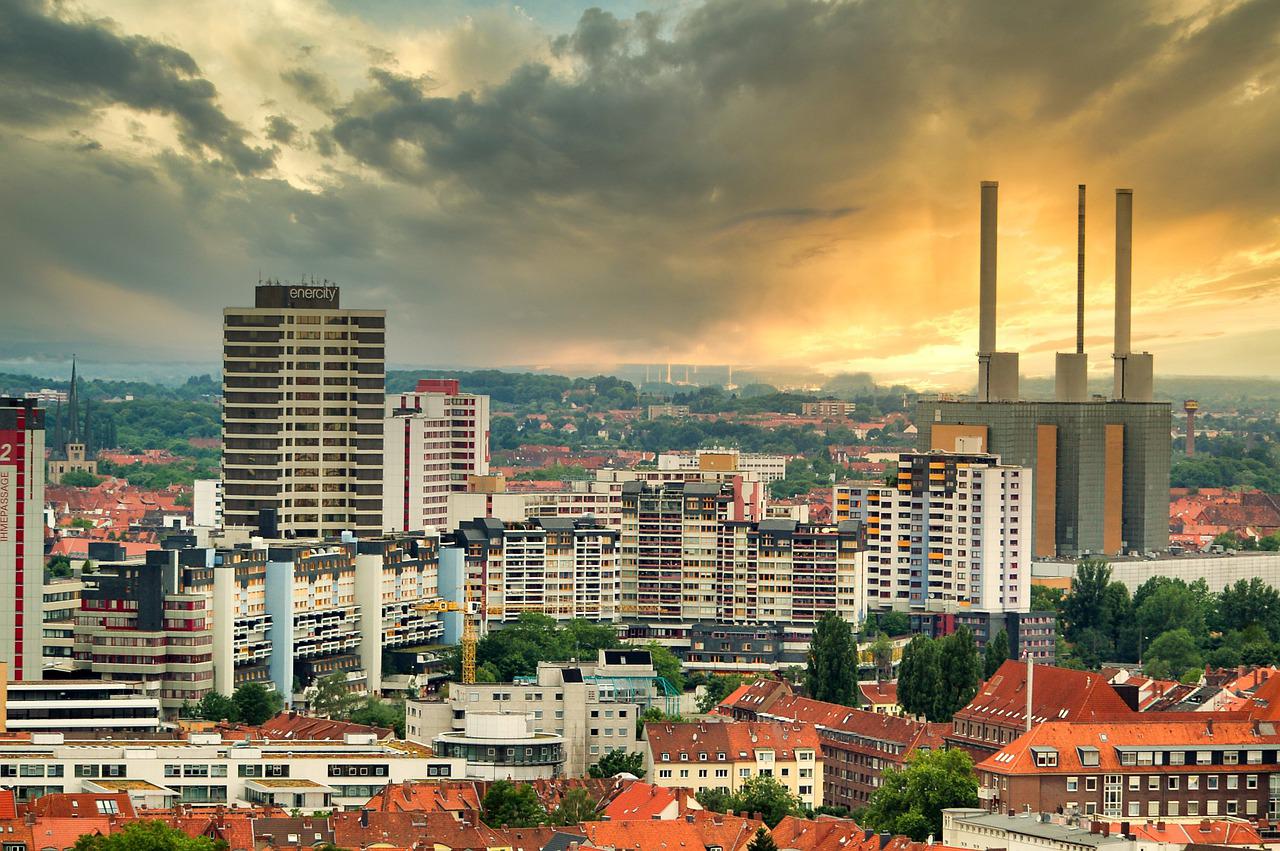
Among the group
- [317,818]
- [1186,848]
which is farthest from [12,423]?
[1186,848]

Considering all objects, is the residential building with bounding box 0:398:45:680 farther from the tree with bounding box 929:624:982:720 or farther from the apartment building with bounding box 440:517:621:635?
the tree with bounding box 929:624:982:720

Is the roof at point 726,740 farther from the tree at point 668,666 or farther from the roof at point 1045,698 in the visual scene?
the tree at point 668,666

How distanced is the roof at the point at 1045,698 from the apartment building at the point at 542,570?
2374cm

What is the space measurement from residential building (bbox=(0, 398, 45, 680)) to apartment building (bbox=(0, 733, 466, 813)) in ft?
35.8

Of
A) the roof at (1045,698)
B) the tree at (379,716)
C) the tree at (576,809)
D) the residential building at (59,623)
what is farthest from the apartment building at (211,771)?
the residential building at (59,623)

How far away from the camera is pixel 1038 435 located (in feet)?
319

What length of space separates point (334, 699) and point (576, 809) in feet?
54.5

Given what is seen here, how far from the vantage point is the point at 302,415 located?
81500 mm

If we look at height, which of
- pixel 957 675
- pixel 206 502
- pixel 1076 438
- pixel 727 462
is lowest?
pixel 957 675

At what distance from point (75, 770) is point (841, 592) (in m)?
34.2

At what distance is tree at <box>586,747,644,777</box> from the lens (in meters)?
54.4

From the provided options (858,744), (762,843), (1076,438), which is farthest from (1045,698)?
(1076,438)

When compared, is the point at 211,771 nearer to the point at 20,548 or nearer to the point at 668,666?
the point at 20,548

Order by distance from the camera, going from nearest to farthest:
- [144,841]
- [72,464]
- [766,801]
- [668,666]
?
[144,841] → [766,801] → [668,666] → [72,464]
